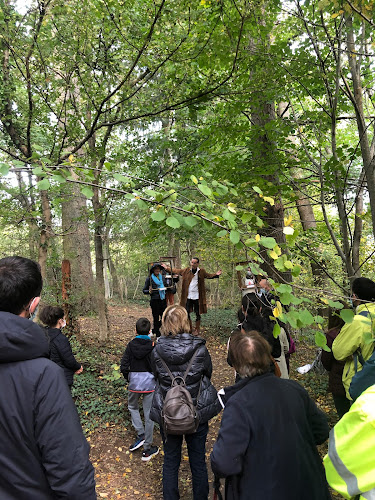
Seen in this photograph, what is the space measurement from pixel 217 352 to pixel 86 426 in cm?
407

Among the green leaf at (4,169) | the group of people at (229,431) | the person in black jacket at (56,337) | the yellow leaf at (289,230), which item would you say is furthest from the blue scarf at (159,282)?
the green leaf at (4,169)

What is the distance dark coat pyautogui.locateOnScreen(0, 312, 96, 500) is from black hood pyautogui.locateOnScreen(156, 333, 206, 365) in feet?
4.48

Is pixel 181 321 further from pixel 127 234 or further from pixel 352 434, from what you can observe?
pixel 127 234

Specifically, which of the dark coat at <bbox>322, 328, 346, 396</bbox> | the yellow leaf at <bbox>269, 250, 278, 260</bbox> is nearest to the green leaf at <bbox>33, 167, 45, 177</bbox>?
the yellow leaf at <bbox>269, 250, 278, 260</bbox>

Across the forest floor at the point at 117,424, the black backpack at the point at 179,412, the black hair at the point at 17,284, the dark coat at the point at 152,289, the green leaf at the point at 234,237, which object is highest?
the green leaf at the point at 234,237

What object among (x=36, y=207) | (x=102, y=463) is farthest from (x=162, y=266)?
(x=102, y=463)

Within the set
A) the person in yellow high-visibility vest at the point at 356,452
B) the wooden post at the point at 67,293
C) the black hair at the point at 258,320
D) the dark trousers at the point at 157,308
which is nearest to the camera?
the person in yellow high-visibility vest at the point at 356,452

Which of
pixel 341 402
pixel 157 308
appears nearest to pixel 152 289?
pixel 157 308

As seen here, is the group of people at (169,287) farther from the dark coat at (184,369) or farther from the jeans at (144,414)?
the dark coat at (184,369)

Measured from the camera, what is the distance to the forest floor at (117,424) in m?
3.48

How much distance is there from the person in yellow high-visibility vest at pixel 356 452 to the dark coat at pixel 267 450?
2.11 ft

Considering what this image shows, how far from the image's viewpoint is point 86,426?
172 inches

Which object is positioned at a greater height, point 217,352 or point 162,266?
point 162,266

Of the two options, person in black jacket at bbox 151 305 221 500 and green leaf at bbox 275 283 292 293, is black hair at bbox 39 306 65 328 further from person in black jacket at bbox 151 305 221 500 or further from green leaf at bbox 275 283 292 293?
green leaf at bbox 275 283 292 293
